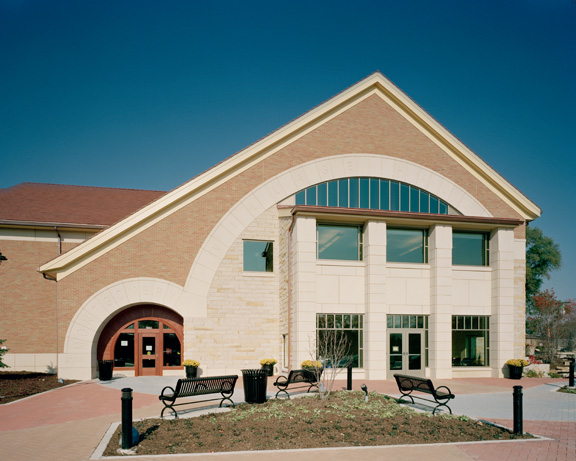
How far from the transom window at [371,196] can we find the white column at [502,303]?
290 cm

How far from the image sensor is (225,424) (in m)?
11.3

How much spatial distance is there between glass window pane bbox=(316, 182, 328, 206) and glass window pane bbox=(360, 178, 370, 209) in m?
1.80

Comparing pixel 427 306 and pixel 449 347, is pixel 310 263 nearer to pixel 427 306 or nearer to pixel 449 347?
pixel 427 306

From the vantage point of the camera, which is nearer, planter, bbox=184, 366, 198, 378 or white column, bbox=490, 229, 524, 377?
planter, bbox=184, 366, 198, 378

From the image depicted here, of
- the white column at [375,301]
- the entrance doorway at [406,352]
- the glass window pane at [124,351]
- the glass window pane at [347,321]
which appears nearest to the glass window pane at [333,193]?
the white column at [375,301]

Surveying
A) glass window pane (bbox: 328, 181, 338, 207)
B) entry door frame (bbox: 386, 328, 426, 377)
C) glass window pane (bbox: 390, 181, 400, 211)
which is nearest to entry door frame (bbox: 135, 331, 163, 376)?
glass window pane (bbox: 328, 181, 338, 207)

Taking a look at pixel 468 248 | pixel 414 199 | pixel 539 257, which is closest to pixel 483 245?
pixel 468 248

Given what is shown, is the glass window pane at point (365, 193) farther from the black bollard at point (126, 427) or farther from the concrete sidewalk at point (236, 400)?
the black bollard at point (126, 427)

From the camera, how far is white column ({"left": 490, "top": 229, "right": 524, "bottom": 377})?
23.2 metres

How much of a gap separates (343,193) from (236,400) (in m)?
12.2

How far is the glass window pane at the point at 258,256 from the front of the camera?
23391mm

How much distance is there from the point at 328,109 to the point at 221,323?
1151cm

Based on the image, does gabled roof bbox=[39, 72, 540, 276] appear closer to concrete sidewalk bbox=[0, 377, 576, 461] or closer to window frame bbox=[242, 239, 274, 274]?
window frame bbox=[242, 239, 274, 274]

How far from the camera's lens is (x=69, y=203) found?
27953 millimetres
